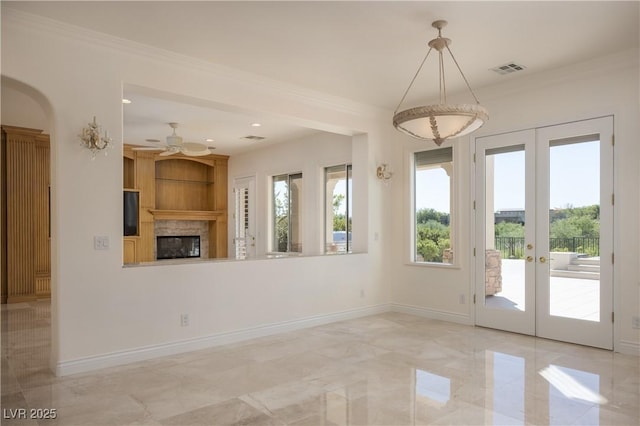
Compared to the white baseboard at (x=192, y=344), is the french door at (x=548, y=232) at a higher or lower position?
higher

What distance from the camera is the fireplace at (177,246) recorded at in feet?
32.0

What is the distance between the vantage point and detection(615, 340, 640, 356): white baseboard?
4.24 meters

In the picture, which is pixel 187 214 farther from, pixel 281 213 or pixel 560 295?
pixel 560 295

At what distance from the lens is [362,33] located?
382 centimetres

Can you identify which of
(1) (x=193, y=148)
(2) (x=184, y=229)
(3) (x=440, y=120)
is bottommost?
(2) (x=184, y=229)

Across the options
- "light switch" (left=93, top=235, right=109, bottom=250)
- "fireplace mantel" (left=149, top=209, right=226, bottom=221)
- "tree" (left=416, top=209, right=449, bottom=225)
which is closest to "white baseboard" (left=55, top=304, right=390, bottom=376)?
"light switch" (left=93, top=235, right=109, bottom=250)

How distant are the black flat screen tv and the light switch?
5.17 meters

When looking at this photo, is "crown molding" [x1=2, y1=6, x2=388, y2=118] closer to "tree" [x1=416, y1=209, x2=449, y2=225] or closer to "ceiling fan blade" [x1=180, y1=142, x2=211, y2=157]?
"tree" [x1=416, y1=209, x2=449, y2=225]

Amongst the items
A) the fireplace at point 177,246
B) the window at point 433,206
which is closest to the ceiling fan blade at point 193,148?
the window at point 433,206

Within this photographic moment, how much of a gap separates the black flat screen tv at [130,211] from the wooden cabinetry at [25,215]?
1.42 metres

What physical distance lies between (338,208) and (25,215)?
5404 mm

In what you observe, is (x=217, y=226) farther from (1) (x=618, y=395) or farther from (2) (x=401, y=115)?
(1) (x=618, y=395)

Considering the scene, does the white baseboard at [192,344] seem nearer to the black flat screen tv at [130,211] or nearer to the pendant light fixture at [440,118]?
the pendant light fixture at [440,118]

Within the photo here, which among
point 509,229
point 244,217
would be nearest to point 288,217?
point 244,217
